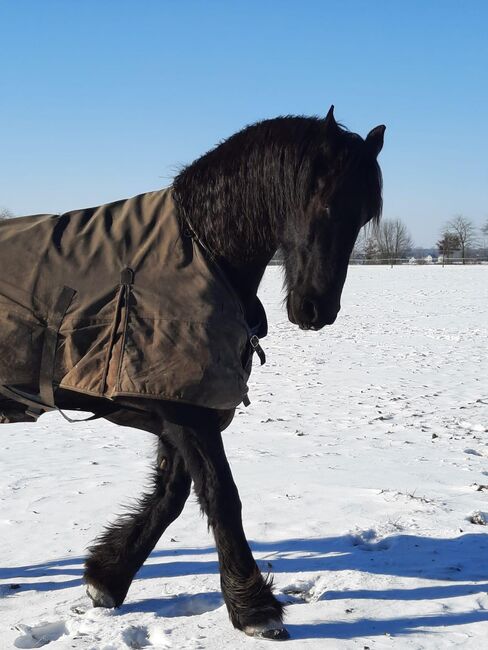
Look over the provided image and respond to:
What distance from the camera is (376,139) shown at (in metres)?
3.33

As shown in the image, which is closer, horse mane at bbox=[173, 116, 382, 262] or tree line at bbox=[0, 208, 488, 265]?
horse mane at bbox=[173, 116, 382, 262]

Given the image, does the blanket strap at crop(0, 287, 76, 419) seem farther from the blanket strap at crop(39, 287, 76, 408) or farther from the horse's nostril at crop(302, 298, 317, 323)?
the horse's nostril at crop(302, 298, 317, 323)

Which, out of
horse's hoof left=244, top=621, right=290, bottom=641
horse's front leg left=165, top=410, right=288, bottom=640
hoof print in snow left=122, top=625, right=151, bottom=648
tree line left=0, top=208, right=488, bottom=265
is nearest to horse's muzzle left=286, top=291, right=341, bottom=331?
horse's front leg left=165, top=410, right=288, bottom=640

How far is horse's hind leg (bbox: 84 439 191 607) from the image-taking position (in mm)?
3553

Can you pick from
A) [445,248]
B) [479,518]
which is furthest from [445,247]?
[479,518]

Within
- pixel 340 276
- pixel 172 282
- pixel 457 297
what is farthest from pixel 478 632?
pixel 457 297

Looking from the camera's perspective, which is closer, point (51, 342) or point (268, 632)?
point (268, 632)

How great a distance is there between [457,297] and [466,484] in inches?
780

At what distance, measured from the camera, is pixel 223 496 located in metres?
3.19

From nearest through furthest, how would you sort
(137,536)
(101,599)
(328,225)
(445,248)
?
(328,225), (101,599), (137,536), (445,248)

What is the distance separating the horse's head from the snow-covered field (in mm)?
Answer: 1473

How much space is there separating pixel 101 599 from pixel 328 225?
7.00 feet

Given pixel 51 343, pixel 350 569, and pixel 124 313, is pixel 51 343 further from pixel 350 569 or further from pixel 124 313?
pixel 350 569

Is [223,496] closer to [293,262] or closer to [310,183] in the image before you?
[293,262]
